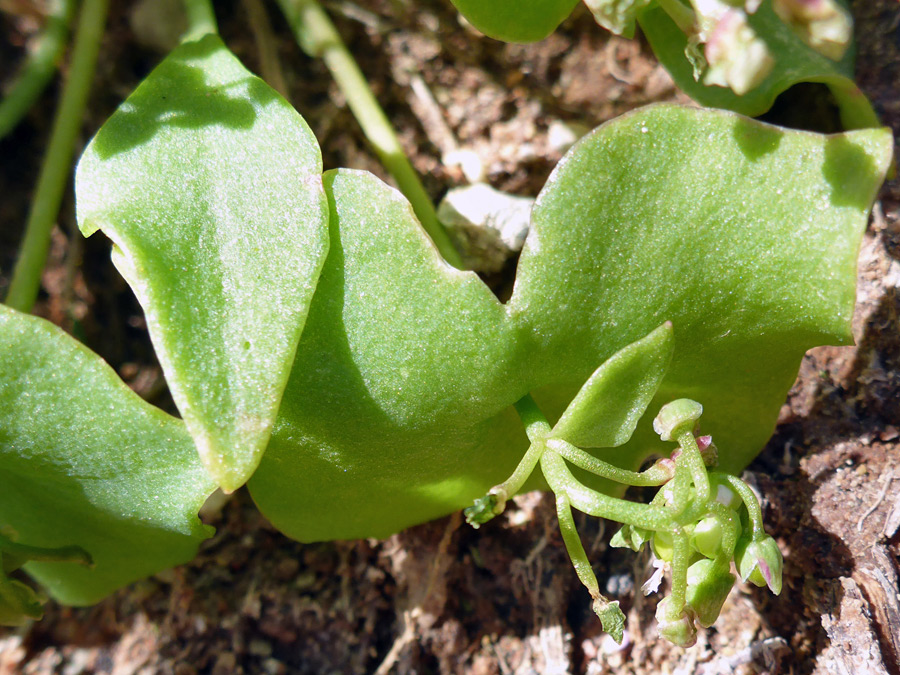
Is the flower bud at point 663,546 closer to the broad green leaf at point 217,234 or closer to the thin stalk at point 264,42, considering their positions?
the broad green leaf at point 217,234

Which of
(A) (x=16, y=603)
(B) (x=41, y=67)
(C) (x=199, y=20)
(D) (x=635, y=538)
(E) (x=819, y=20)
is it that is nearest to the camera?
(E) (x=819, y=20)

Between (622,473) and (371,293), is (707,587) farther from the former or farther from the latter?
(371,293)

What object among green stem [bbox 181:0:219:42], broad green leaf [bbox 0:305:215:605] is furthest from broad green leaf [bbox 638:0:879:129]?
broad green leaf [bbox 0:305:215:605]

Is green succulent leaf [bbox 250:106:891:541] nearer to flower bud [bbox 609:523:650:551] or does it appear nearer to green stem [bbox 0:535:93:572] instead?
flower bud [bbox 609:523:650:551]

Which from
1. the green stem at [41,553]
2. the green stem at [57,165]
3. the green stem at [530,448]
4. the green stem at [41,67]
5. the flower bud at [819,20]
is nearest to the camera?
the flower bud at [819,20]

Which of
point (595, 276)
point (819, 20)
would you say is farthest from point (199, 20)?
point (819, 20)

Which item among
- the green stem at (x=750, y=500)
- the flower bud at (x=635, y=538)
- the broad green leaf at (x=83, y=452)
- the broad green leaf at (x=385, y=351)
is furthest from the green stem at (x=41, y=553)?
the green stem at (x=750, y=500)

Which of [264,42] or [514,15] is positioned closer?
[514,15]
